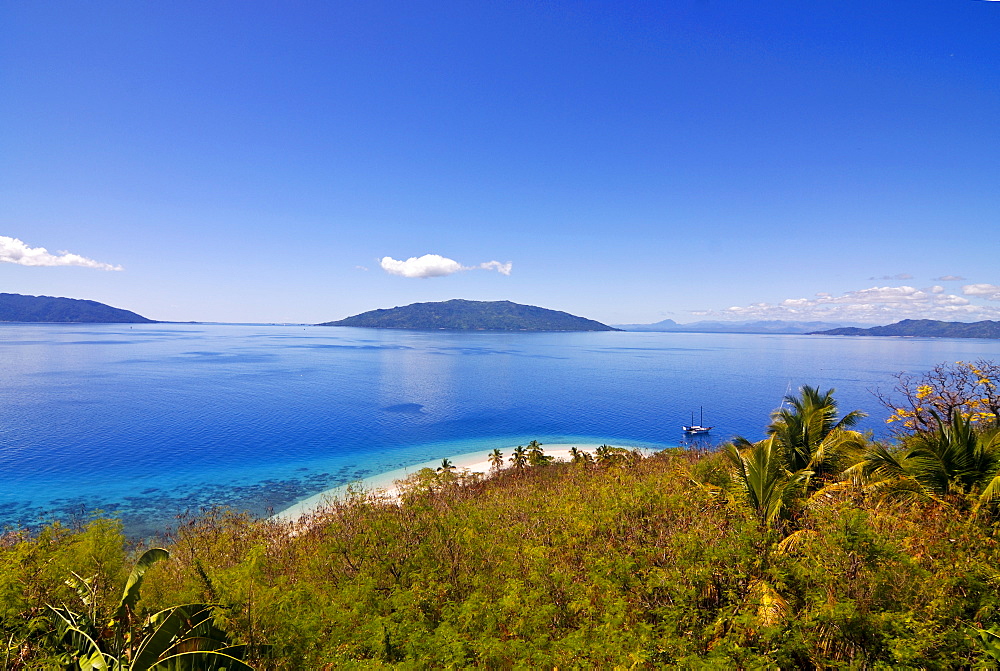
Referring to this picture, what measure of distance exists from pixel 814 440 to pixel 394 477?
31.9m

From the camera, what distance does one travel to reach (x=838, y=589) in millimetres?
6414

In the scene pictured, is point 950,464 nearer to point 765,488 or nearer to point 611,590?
point 765,488

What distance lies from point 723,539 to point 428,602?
20.1ft

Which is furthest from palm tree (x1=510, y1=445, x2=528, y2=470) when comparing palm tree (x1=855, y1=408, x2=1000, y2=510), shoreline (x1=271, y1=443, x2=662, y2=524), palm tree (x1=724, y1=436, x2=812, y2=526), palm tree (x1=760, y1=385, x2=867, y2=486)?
palm tree (x1=855, y1=408, x2=1000, y2=510)

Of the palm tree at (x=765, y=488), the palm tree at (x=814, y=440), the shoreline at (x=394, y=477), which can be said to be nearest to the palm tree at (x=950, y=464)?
the palm tree at (x=765, y=488)

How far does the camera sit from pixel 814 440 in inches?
592

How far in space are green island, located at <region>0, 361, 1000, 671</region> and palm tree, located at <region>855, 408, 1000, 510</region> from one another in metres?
0.04

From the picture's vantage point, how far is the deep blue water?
33.7m

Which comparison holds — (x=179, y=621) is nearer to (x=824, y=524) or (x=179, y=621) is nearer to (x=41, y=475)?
(x=824, y=524)

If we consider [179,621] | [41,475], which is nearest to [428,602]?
[179,621]

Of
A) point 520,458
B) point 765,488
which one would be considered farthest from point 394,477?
point 765,488

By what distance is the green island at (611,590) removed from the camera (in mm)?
5758

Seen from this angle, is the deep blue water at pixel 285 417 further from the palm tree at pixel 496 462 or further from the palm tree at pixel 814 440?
the palm tree at pixel 814 440

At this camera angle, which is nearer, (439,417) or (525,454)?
(525,454)
